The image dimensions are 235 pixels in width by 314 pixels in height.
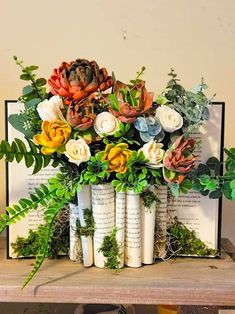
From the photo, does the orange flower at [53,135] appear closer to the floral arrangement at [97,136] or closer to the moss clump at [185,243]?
the floral arrangement at [97,136]

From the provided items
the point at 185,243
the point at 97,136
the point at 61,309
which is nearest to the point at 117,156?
the point at 97,136

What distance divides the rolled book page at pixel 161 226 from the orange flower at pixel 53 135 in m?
0.24

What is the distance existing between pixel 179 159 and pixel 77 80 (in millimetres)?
236

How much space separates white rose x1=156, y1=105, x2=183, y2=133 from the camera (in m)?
0.78

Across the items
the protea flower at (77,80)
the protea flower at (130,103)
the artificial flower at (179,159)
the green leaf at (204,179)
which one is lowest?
the green leaf at (204,179)

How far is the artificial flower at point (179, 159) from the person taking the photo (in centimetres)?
75

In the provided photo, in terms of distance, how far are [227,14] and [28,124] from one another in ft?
2.23

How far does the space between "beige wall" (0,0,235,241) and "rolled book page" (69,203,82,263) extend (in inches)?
14.5

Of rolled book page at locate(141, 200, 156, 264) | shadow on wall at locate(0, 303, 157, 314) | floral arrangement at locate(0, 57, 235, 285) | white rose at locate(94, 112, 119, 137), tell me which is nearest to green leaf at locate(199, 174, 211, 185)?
floral arrangement at locate(0, 57, 235, 285)

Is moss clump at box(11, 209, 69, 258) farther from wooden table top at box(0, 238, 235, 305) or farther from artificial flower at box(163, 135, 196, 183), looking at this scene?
artificial flower at box(163, 135, 196, 183)

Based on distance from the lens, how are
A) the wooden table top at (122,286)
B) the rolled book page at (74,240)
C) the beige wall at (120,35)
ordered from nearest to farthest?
1. the wooden table top at (122,286)
2. the rolled book page at (74,240)
3. the beige wall at (120,35)

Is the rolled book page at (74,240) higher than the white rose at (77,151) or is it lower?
lower

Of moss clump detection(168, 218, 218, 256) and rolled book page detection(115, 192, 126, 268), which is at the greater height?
rolled book page detection(115, 192, 126, 268)

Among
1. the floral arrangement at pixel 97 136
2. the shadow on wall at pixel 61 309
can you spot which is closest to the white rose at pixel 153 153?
the floral arrangement at pixel 97 136
